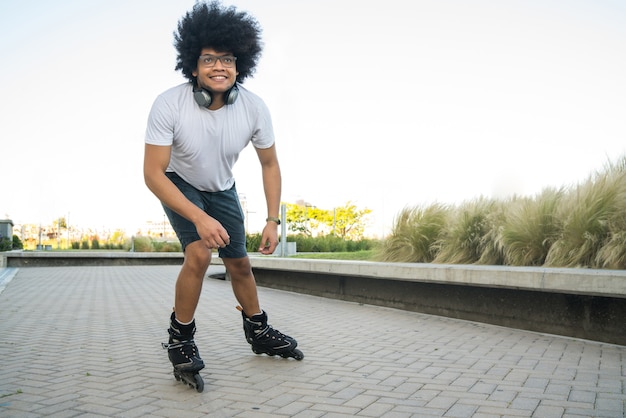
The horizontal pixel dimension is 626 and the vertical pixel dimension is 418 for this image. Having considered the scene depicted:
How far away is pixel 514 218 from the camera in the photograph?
21.2ft

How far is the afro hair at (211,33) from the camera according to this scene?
3430 mm

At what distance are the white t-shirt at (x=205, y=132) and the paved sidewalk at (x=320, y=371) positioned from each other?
1215 millimetres

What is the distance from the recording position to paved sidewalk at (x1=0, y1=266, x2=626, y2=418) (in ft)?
9.43

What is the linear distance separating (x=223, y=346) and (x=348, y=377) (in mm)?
1418

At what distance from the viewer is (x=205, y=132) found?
11.0 ft

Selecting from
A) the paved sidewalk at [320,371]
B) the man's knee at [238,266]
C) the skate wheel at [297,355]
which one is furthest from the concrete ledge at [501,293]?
the man's knee at [238,266]

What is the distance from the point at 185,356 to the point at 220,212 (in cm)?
88

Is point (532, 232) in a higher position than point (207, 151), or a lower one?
lower

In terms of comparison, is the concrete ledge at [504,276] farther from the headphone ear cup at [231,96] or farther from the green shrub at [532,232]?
the headphone ear cup at [231,96]

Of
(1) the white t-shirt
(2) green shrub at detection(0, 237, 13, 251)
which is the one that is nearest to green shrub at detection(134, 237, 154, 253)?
(2) green shrub at detection(0, 237, 13, 251)

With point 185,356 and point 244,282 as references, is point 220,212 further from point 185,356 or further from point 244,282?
point 185,356

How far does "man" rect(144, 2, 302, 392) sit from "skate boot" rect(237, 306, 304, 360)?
11 mm

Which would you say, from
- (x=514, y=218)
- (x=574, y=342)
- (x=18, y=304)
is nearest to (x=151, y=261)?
(x=18, y=304)

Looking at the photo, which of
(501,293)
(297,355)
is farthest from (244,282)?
(501,293)
